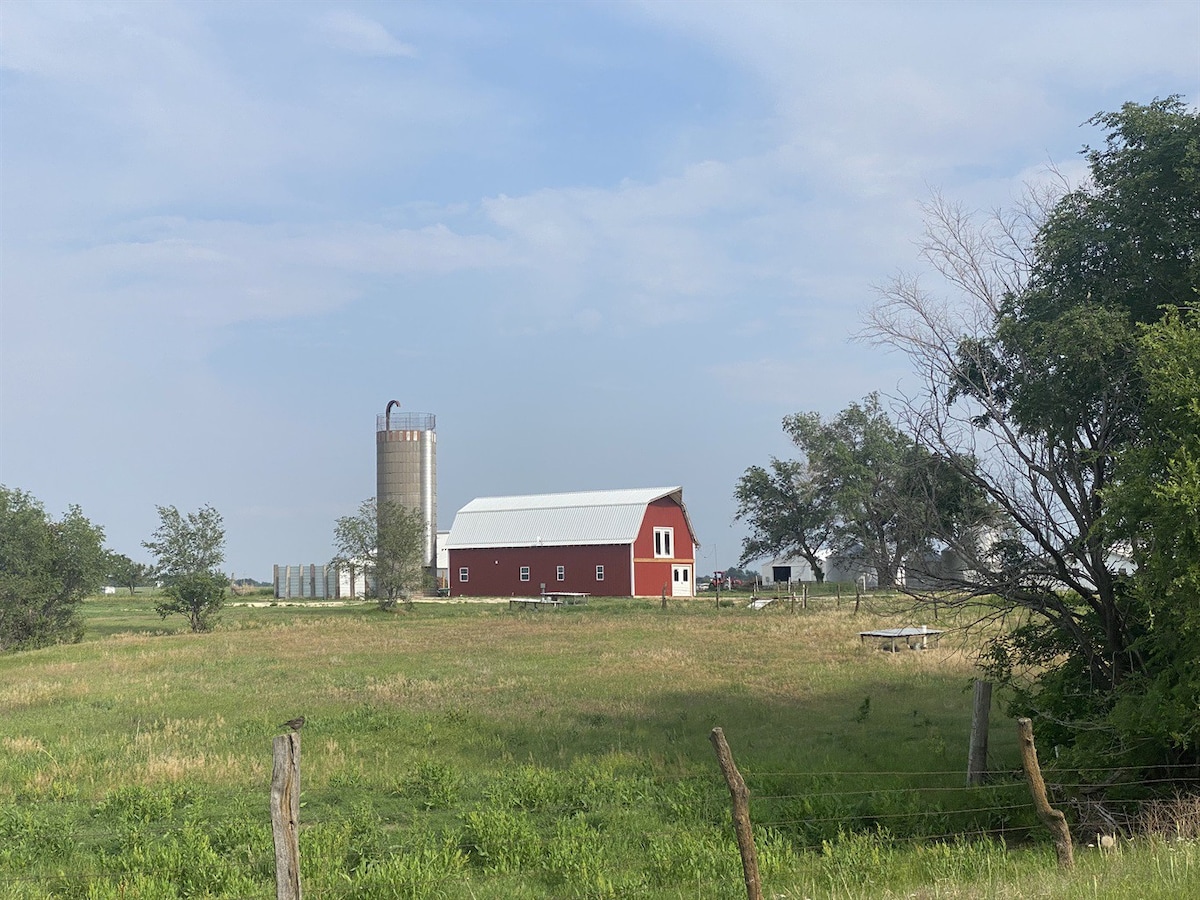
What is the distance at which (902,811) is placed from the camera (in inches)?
511

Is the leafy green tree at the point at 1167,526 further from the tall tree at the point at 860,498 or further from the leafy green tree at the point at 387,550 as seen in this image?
the leafy green tree at the point at 387,550

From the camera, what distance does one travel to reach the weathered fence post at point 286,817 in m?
8.27

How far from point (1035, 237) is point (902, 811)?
30.1ft

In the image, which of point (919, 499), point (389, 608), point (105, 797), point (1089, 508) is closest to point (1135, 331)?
point (1089, 508)

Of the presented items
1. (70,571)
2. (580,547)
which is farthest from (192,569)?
(580,547)

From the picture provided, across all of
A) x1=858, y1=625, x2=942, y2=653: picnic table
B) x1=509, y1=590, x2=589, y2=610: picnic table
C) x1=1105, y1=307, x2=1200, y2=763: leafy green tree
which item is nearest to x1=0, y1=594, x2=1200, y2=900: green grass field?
x1=858, y1=625, x2=942, y2=653: picnic table

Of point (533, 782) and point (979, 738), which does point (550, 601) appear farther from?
point (979, 738)

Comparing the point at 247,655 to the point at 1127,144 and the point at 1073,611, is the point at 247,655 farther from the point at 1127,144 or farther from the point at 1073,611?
the point at 1127,144

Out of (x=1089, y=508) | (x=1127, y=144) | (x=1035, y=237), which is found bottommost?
(x=1089, y=508)

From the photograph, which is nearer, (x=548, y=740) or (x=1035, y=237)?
(x=1035, y=237)

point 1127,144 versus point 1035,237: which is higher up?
point 1127,144

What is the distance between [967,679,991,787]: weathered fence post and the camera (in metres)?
14.1

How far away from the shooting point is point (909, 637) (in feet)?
109

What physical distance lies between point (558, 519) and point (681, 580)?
32.7 ft
